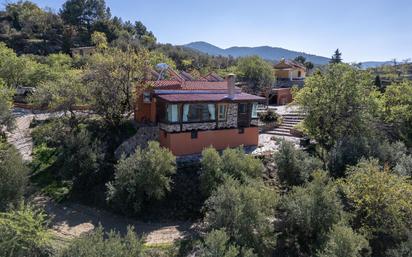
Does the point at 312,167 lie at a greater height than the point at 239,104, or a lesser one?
lesser

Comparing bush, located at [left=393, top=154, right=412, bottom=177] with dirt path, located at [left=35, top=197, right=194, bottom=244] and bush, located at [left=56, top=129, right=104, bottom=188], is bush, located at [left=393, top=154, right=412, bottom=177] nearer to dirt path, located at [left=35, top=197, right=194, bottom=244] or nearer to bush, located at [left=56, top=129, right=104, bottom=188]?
dirt path, located at [left=35, top=197, right=194, bottom=244]

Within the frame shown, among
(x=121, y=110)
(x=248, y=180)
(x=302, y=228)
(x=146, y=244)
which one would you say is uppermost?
(x=121, y=110)

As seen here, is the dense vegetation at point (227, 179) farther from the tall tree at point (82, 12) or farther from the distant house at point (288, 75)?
the tall tree at point (82, 12)

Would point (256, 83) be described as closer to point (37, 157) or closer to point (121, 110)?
point (121, 110)

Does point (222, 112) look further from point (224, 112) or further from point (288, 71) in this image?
point (288, 71)

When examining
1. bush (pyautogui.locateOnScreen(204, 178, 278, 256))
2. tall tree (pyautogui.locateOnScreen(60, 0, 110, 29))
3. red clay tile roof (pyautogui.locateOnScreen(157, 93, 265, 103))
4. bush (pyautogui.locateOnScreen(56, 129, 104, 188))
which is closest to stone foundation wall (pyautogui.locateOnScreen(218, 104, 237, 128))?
red clay tile roof (pyautogui.locateOnScreen(157, 93, 265, 103))

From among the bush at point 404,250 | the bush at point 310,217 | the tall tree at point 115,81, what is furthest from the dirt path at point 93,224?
the bush at point 404,250

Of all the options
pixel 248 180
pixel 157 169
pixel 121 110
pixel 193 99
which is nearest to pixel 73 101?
Result: pixel 121 110
